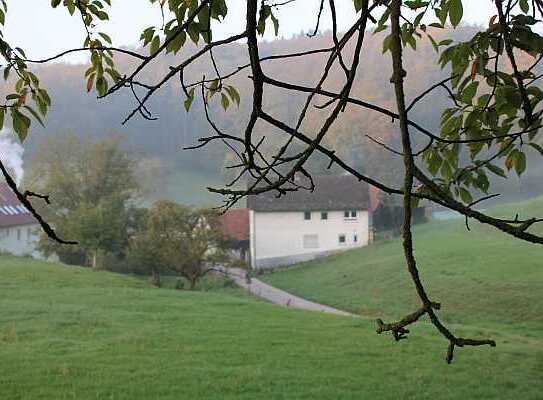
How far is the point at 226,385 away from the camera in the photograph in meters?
8.92

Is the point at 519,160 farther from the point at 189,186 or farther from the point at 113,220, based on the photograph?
the point at 189,186

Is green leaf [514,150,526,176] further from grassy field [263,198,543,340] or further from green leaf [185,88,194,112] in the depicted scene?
grassy field [263,198,543,340]

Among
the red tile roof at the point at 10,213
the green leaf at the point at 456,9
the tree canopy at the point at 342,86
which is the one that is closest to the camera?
the tree canopy at the point at 342,86

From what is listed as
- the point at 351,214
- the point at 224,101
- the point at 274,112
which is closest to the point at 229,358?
the point at 224,101

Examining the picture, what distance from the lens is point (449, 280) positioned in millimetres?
Result: 25828

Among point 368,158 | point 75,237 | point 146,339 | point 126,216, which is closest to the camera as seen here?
point 146,339

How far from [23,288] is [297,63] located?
1483 inches

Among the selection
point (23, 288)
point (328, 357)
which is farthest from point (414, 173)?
point (23, 288)

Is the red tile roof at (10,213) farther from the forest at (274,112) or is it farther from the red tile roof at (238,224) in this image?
the red tile roof at (238,224)

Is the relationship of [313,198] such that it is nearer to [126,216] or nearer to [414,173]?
[126,216]

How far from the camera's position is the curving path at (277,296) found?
77.7ft

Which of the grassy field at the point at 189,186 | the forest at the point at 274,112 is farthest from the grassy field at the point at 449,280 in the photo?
the grassy field at the point at 189,186

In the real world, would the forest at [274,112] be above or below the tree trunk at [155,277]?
above

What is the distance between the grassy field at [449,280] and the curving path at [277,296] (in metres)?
0.59
